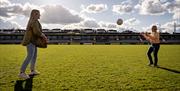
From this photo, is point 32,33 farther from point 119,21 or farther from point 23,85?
point 119,21

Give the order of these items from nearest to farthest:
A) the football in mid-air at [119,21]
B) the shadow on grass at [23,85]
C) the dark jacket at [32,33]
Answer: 1. the shadow on grass at [23,85]
2. the dark jacket at [32,33]
3. the football in mid-air at [119,21]

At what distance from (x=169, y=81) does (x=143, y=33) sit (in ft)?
17.3

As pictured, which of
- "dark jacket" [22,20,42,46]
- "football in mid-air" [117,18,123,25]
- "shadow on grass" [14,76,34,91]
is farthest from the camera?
"football in mid-air" [117,18,123,25]

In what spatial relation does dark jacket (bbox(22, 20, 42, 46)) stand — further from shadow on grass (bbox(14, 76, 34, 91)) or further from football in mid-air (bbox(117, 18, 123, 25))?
football in mid-air (bbox(117, 18, 123, 25))

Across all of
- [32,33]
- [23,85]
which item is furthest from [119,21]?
[23,85]

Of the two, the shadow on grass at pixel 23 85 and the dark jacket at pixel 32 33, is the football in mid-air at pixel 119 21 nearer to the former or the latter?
→ the dark jacket at pixel 32 33

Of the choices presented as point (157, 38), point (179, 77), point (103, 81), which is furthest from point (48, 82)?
point (157, 38)

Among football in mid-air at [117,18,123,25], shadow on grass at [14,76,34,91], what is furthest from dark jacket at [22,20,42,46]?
football in mid-air at [117,18,123,25]

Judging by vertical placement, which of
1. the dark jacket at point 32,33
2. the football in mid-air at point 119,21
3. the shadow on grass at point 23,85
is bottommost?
the shadow on grass at point 23,85

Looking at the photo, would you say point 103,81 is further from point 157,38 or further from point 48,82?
point 157,38

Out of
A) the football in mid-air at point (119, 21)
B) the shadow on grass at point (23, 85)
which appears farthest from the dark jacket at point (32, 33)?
the football in mid-air at point (119, 21)

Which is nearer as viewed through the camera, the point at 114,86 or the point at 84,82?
the point at 114,86

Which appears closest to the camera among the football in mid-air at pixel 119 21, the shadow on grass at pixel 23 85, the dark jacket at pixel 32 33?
the shadow on grass at pixel 23 85

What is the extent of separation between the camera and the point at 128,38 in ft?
321
